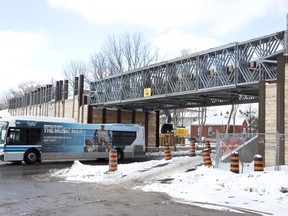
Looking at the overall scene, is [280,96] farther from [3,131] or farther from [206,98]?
[3,131]

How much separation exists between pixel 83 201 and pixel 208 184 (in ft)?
14.9

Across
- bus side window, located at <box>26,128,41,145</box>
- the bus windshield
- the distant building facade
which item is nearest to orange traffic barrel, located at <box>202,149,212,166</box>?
bus side window, located at <box>26,128,41,145</box>

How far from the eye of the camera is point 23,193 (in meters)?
11.5

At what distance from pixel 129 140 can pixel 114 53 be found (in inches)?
1176

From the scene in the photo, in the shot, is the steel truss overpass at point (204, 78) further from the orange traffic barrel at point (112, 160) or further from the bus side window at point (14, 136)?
the bus side window at point (14, 136)

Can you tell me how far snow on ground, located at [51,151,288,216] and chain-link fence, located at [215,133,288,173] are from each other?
1037 millimetres

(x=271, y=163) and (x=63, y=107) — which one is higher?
(x=63, y=107)

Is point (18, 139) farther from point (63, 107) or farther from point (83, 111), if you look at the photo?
point (63, 107)

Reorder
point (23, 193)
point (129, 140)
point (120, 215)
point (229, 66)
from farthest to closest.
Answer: point (129, 140) → point (229, 66) → point (23, 193) → point (120, 215)

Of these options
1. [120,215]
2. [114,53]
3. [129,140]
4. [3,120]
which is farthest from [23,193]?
[114,53]

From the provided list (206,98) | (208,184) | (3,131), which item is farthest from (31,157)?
(208,184)

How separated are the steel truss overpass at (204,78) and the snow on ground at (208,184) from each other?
599 centimetres

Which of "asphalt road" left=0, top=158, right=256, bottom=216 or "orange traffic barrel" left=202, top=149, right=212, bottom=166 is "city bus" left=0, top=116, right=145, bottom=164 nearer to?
"asphalt road" left=0, top=158, right=256, bottom=216

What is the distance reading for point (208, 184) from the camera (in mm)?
12703
